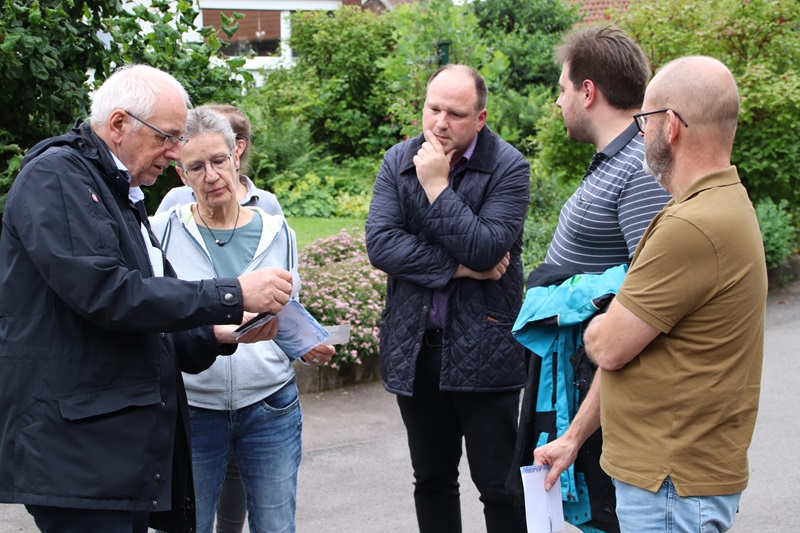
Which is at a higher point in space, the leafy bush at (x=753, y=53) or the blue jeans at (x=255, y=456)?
the leafy bush at (x=753, y=53)

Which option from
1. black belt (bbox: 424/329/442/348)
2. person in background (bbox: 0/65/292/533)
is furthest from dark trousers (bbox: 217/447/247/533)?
person in background (bbox: 0/65/292/533)

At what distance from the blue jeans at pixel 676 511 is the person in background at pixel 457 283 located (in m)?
1.13

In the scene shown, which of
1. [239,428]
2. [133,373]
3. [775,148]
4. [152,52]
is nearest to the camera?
[133,373]

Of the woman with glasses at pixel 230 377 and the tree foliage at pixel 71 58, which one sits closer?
the woman with glasses at pixel 230 377

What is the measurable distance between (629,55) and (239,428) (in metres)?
1.94

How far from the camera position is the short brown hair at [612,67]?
9.93 ft

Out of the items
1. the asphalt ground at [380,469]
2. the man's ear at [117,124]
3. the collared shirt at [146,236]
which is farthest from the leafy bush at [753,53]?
the man's ear at [117,124]

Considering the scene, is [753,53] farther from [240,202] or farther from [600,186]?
[600,186]

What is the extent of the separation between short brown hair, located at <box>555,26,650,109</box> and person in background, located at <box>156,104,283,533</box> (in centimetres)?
155

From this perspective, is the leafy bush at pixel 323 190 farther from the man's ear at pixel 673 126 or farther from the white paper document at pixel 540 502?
the man's ear at pixel 673 126

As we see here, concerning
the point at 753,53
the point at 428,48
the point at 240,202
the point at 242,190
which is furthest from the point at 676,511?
the point at 753,53

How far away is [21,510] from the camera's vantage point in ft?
15.6

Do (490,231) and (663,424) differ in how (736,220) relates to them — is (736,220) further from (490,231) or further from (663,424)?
(490,231)

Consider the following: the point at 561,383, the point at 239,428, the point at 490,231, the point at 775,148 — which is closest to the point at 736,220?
the point at 561,383
